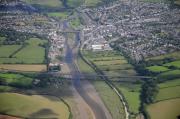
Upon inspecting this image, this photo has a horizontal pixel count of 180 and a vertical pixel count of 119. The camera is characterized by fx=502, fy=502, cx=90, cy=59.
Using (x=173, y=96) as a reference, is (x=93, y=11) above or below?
above

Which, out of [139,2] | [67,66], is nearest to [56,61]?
[67,66]

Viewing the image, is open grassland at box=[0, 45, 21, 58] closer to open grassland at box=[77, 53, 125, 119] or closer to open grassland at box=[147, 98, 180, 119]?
open grassland at box=[77, 53, 125, 119]

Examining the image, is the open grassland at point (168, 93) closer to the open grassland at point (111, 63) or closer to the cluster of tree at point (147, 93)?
the cluster of tree at point (147, 93)

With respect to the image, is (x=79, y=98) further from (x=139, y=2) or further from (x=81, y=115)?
(x=139, y=2)

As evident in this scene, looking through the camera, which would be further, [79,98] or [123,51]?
[123,51]

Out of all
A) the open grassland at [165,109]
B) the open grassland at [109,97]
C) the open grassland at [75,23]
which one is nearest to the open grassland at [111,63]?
the open grassland at [109,97]

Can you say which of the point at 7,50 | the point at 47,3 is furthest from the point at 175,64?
the point at 47,3
